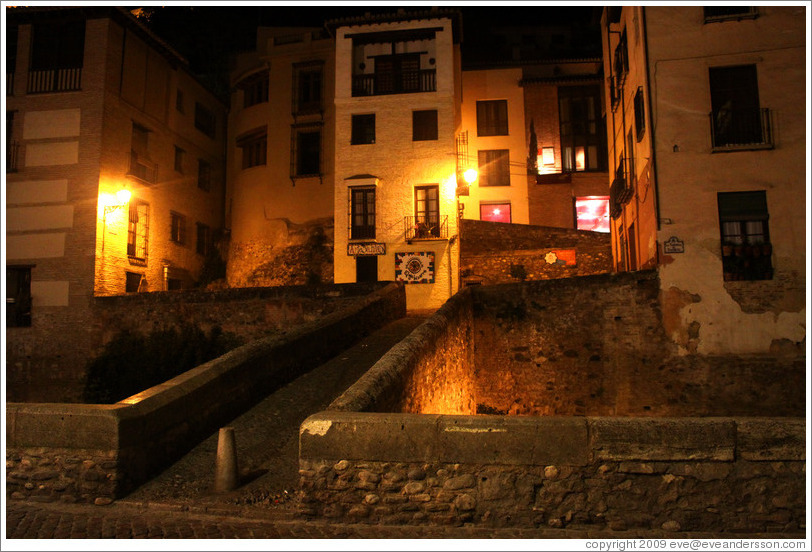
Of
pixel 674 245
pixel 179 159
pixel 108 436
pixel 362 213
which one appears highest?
pixel 179 159

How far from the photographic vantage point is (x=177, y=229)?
23547 millimetres

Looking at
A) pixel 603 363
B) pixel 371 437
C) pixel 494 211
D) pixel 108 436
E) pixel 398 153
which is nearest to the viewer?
pixel 371 437

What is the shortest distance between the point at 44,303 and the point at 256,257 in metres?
8.57

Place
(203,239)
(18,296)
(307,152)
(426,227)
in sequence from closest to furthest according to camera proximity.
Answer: (18,296), (426,227), (307,152), (203,239)

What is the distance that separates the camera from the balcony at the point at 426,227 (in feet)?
65.4

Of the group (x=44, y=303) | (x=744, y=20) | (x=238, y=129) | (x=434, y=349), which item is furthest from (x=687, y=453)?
(x=238, y=129)

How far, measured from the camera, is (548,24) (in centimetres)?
3966

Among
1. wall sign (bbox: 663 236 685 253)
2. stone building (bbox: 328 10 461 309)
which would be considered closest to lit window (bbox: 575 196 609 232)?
stone building (bbox: 328 10 461 309)

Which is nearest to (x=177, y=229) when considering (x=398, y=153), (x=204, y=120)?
(x=204, y=120)

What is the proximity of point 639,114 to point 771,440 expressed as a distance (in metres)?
10.7

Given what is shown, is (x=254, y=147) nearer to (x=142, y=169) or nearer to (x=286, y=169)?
(x=286, y=169)

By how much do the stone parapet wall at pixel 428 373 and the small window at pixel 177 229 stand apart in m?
14.6

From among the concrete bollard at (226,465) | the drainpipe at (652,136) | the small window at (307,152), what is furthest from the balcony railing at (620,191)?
the concrete bollard at (226,465)

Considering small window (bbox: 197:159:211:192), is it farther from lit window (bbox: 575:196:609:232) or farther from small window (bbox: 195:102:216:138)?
lit window (bbox: 575:196:609:232)
